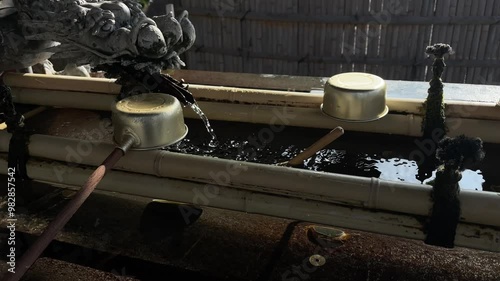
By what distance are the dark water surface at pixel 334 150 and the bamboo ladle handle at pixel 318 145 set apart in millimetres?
195

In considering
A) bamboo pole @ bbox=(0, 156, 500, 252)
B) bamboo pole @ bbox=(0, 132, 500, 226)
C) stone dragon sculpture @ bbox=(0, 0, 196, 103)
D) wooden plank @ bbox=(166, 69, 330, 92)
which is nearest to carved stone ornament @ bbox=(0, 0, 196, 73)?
stone dragon sculpture @ bbox=(0, 0, 196, 103)

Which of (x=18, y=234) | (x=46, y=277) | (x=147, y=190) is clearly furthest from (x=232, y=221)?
(x=18, y=234)

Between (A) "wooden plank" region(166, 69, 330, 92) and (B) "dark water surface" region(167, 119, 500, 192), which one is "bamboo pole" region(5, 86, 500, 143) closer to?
(B) "dark water surface" region(167, 119, 500, 192)

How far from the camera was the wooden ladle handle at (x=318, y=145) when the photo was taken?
2525 millimetres

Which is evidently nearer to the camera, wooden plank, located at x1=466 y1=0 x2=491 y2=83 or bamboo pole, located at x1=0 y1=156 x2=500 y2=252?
bamboo pole, located at x1=0 y1=156 x2=500 y2=252

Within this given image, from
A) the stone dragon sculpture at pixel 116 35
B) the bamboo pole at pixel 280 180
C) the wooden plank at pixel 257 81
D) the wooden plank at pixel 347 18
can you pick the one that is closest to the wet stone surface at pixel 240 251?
the bamboo pole at pixel 280 180

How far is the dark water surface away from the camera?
275 cm

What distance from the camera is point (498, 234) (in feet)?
6.42

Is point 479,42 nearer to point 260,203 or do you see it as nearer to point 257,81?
point 257,81

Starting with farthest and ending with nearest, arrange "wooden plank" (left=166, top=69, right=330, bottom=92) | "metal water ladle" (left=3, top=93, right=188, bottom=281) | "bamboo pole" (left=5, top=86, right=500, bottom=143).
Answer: "wooden plank" (left=166, top=69, right=330, bottom=92) → "bamboo pole" (left=5, top=86, right=500, bottom=143) → "metal water ladle" (left=3, top=93, right=188, bottom=281)

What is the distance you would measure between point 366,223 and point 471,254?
61 cm

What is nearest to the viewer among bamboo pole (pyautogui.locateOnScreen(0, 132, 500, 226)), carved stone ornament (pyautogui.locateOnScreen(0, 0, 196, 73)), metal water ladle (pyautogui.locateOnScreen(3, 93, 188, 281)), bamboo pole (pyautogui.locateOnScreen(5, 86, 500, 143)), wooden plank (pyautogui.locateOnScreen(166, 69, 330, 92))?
bamboo pole (pyautogui.locateOnScreen(0, 132, 500, 226))

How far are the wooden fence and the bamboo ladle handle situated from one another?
365 centimetres

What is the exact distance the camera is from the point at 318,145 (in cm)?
258
